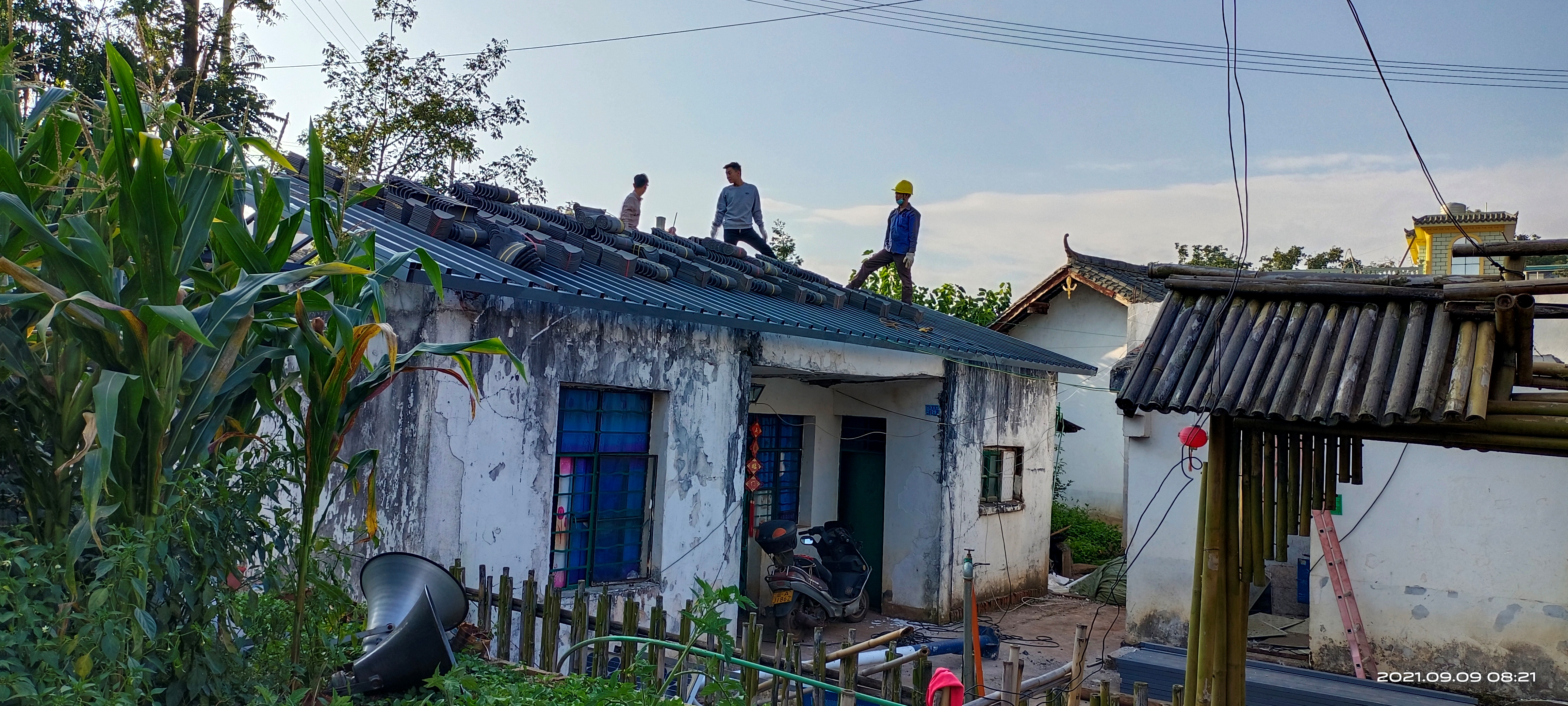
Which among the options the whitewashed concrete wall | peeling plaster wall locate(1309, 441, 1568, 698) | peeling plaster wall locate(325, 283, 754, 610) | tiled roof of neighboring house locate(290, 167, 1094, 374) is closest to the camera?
peeling plaster wall locate(325, 283, 754, 610)

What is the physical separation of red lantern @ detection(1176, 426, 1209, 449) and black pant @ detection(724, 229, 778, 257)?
5979 mm

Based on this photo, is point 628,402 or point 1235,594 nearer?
point 1235,594

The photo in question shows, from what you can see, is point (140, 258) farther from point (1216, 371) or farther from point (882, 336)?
point (882, 336)

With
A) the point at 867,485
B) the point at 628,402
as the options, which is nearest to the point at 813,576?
the point at 867,485

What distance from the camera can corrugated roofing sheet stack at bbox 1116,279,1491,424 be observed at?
372 centimetres

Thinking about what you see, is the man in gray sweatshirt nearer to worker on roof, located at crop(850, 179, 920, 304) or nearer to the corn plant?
worker on roof, located at crop(850, 179, 920, 304)

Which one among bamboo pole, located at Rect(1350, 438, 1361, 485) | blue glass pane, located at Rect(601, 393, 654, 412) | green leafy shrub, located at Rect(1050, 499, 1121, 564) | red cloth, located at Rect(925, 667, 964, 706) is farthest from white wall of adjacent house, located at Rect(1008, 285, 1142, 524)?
red cloth, located at Rect(925, 667, 964, 706)

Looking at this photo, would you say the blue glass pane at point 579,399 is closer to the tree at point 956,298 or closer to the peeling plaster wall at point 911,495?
the peeling plaster wall at point 911,495

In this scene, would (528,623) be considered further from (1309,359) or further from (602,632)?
(1309,359)

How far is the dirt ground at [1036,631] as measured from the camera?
30.3 ft

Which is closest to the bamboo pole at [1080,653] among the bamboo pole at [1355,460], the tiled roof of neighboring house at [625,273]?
the bamboo pole at [1355,460]

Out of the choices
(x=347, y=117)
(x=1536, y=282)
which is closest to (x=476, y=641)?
(x=1536, y=282)

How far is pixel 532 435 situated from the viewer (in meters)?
6.54

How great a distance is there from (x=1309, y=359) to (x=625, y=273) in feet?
17.6
